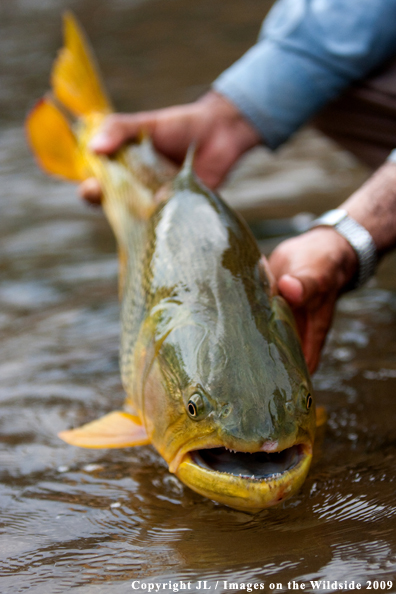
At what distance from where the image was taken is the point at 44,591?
1.56m

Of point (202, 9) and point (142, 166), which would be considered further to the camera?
point (202, 9)

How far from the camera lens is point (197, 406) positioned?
164cm

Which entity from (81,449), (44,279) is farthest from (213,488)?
(44,279)

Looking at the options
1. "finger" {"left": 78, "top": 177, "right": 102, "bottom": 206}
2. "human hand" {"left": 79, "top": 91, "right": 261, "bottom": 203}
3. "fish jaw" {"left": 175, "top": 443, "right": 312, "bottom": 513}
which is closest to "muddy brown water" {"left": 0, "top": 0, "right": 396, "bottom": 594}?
"fish jaw" {"left": 175, "top": 443, "right": 312, "bottom": 513}

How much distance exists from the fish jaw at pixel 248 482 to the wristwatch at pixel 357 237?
814 millimetres

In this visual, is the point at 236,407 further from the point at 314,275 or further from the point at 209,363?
the point at 314,275

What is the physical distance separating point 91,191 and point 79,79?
2.60 ft

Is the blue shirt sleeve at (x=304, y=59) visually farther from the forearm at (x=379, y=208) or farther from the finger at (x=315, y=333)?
the finger at (x=315, y=333)

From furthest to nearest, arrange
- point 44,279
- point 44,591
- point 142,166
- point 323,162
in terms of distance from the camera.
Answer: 1. point 323,162
2. point 44,279
3. point 142,166
4. point 44,591

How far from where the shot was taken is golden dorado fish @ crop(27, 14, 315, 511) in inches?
62.3

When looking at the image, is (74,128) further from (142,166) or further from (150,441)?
(150,441)

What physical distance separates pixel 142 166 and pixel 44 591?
78.3 inches

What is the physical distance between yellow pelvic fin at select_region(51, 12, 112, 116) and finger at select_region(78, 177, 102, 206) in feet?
1.80

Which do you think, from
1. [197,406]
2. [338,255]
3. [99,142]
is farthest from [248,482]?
[99,142]
